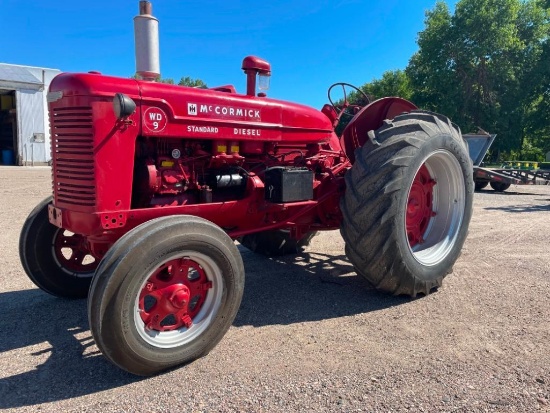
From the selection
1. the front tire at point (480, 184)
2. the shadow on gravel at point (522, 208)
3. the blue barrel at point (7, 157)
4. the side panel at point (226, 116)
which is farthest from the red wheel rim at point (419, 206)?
the blue barrel at point (7, 157)

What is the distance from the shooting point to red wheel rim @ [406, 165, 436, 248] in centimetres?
465

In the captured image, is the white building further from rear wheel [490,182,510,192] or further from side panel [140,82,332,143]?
side panel [140,82,332,143]

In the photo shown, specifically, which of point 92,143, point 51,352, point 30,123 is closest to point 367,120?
point 92,143

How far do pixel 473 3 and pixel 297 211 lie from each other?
36427mm

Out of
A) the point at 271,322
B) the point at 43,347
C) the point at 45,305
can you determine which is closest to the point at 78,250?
the point at 45,305

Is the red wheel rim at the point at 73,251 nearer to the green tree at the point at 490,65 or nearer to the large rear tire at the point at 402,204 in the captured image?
the large rear tire at the point at 402,204

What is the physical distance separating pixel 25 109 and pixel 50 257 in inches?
1004

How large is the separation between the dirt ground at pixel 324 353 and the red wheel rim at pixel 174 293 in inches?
12.8

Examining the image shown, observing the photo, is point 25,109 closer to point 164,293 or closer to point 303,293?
point 303,293

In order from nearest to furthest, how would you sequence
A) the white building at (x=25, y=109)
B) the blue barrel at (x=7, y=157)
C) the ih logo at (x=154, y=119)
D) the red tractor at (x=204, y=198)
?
the red tractor at (x=204, y=198) < the ih logo at (x=154, y=119) < the white building at (x=25, y=109) < the blue barrel at (x=7, y=157)

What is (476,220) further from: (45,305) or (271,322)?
(45,305)

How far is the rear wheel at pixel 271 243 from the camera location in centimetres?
543

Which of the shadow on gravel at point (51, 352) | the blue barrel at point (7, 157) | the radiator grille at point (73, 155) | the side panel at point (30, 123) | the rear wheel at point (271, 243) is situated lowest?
the shadow on gravel at point (51, 352)

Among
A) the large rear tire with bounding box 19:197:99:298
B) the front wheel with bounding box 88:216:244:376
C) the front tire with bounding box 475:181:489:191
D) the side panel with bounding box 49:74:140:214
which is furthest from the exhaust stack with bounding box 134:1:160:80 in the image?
the front tire with bounding box 475:181:489:191
